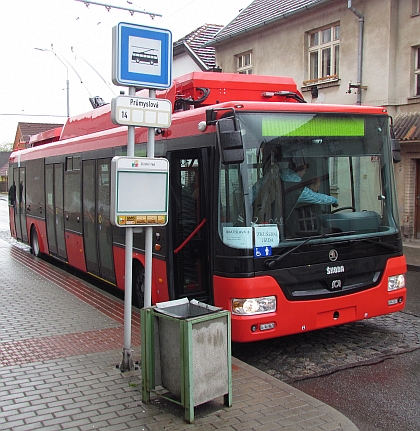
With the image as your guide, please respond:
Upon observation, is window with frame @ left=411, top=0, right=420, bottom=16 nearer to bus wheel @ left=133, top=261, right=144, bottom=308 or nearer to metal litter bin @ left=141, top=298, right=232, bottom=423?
bus wheel @ left=133, top=261, right=144, bottom=308

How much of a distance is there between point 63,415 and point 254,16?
21.0 meters

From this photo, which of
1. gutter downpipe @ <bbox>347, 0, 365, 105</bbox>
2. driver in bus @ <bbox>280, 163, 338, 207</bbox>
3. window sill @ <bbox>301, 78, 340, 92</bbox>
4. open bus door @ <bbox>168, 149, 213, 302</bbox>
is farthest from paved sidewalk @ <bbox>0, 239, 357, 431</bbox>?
window sill @ <bbox>301, 78, 340, 92</bbox>

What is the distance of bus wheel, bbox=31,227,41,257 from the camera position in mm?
14109

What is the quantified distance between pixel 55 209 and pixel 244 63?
13.6 m

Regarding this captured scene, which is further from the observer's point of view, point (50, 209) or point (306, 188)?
point (50, 209)

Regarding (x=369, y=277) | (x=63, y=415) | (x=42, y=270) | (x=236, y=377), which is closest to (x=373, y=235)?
(x=369, y=277)

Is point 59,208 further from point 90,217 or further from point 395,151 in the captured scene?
point 395,151

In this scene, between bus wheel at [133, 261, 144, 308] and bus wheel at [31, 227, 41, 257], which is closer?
bus wheel at [133, 261, 144, 308]

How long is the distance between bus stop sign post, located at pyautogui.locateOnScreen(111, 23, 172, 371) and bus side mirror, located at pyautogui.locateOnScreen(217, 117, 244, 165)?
2.14 feet

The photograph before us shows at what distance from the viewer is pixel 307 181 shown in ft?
20.3

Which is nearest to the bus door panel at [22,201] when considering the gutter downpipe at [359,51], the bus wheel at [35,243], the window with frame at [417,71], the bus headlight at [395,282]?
the bus wheel at [35,243]

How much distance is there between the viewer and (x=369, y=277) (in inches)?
261

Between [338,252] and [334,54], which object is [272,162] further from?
[334,54]

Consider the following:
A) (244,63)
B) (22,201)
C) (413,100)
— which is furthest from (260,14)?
(22,201)
